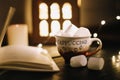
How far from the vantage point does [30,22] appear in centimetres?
129

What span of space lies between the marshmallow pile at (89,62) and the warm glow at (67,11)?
0.46 meters

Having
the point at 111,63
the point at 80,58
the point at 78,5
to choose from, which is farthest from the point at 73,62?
the point at 78,5

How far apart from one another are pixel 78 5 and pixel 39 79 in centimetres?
63

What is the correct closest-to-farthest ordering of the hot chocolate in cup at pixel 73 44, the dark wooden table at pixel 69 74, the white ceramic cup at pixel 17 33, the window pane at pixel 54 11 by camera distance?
the dark wooden table at pixel 69 74 < the hot chocolate in cup at pixel 73 44 < the white ceramic cup at pixel 17 33 < the window pane at pixel 54 11

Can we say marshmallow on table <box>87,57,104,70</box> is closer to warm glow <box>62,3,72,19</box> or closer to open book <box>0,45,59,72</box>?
open book <box>0,45,59,72</box>

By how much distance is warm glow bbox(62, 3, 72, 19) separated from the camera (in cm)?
131

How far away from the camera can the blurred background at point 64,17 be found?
4.23 feet

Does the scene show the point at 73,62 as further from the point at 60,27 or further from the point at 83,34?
the point at 60,27

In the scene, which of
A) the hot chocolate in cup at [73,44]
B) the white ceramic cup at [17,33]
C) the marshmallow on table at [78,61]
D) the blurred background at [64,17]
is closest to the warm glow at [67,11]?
the blurred background at [64,17]

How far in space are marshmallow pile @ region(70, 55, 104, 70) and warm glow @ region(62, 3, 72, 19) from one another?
1.50ft

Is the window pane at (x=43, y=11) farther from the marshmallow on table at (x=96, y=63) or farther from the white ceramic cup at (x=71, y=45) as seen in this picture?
the marshmallow on table at (x=96, y=63)

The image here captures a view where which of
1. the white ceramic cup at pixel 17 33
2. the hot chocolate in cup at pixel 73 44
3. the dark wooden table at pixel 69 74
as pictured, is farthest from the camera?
the white ceramic cup at pixel 17 33

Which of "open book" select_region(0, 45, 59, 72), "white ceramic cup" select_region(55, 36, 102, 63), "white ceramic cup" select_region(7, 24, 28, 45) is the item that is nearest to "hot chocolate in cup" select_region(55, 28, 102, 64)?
"white ceramic cup" select_region(55, 36, 102, 63)

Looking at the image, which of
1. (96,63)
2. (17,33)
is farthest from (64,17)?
(96,63)
